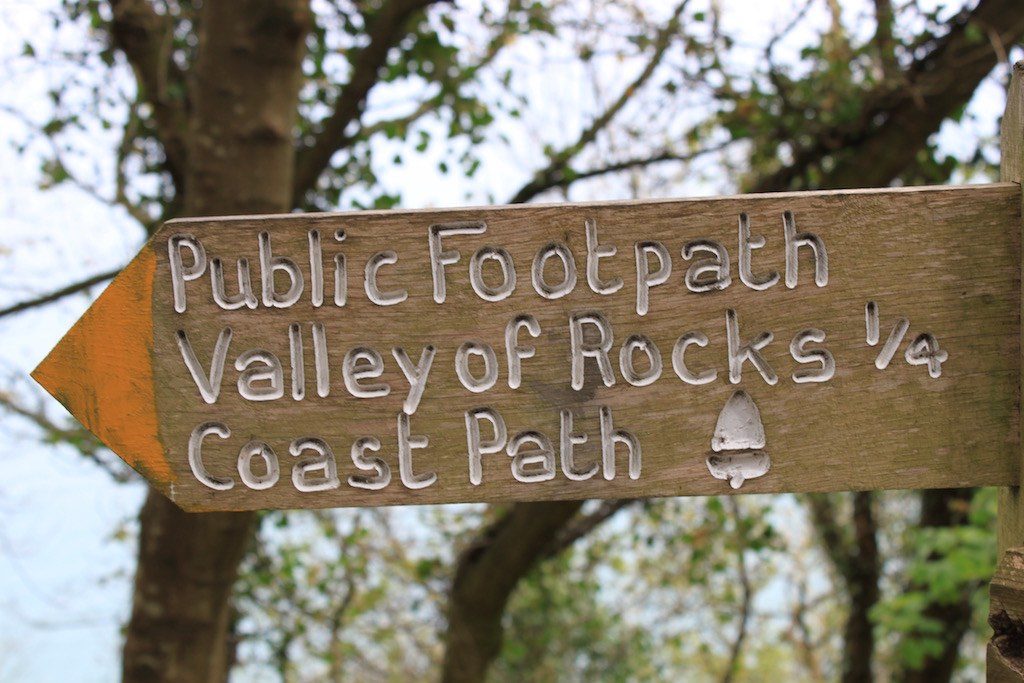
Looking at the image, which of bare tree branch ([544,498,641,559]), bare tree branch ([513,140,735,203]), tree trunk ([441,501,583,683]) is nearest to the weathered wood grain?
tree trunk ([441,501,583,683])

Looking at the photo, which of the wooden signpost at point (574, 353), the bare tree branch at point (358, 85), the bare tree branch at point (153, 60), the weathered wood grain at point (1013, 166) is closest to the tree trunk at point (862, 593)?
the bare tree branch at point (358, 85)

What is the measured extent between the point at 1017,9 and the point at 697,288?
234 cm

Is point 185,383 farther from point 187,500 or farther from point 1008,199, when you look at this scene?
point 1008,199

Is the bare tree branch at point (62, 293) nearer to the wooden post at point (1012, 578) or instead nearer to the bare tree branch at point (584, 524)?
the bare tree branch at point (584, 524)

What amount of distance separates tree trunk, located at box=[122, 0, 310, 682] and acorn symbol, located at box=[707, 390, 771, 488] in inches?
71.3

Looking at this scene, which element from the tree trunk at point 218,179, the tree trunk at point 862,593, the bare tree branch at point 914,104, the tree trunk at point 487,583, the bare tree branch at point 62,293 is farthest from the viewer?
the tree trunk at point 862,593

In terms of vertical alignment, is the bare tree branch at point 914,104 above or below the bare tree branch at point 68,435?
above

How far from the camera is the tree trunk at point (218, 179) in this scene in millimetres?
2729

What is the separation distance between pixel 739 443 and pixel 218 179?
1948mm

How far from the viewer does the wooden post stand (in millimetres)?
1146

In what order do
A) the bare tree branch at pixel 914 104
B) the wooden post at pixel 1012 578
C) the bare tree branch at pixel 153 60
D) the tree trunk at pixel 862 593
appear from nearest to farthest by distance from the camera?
the wooden post at pixel 1012 578
the bare tree branch at pixel 914 104
the bare tree branch at pixel 153 60
the tree trunk at pixel 862 593

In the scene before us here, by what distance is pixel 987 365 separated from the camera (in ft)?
3.96

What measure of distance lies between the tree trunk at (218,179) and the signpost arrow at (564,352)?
1.49m

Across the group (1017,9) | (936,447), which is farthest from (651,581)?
(936,447)
